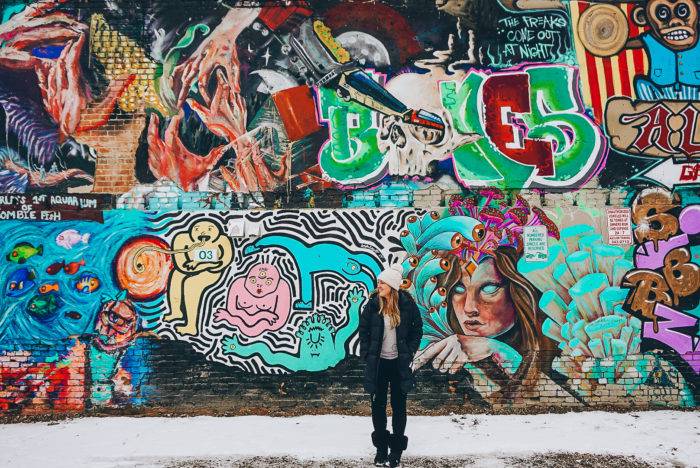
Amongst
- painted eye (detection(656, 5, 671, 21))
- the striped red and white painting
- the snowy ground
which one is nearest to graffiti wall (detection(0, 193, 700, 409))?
the snowy ground

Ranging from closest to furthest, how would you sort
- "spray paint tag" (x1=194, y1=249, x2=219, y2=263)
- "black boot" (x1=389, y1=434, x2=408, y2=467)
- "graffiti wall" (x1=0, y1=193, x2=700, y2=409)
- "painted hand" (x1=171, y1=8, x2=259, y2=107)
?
"black boot" (x1=389, y1=434, x2=408, y2=467) < "graffiti wall" (x1=0, y1=193, x2=700, y2=409) < "spray paint tag" (x1=194, y1=249, x2=219, y2=263) < "painted hand" (x1=171, y1=8, x2=259, y2=107)

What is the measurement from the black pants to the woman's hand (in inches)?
64.6

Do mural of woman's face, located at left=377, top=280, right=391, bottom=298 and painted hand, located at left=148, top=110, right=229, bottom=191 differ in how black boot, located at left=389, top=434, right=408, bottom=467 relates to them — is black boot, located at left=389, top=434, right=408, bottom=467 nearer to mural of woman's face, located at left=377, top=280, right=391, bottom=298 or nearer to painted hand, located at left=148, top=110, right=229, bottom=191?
mural of woman's face, located at left=377, top=280, right=391, bottom=298

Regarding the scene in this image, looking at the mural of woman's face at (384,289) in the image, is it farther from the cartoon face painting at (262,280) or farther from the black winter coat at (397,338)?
the cartoon face painting at (262,280)

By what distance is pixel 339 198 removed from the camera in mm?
6656

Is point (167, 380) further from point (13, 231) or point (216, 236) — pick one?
point (13, 231)

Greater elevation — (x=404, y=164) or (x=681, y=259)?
(x=404, y=164)

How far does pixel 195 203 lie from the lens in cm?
666

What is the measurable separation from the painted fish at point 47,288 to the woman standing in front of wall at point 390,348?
4104 millimetres

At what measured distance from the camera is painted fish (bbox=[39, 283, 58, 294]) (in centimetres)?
659

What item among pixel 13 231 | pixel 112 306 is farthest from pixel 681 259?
pixel 13 231

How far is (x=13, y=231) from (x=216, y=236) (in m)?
2.50

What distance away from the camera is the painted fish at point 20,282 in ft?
21.6

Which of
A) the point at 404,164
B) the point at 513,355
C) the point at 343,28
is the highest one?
the point at 343,28
